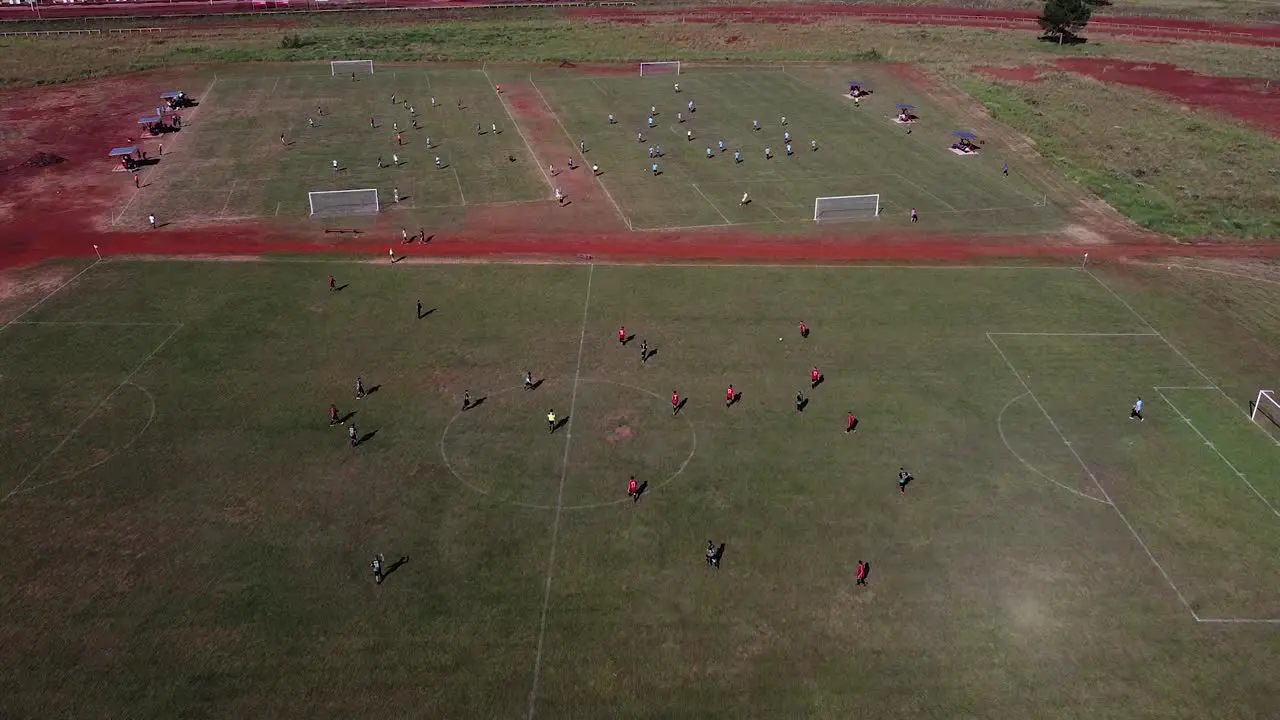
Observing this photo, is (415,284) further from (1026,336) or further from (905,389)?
(1026,336)

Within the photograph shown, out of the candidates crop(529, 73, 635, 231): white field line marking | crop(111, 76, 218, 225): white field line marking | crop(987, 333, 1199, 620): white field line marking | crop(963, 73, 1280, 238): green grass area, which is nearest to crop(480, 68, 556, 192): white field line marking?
Result: crop(529, 73, 635, 231): white field line marking

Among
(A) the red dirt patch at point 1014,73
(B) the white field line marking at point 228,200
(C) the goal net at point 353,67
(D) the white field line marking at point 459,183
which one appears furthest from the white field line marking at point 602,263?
(C) the goal net at point 353,67

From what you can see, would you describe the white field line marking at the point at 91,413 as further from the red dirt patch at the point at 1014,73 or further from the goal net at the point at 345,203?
the red dirt patch at the point at 1014,73

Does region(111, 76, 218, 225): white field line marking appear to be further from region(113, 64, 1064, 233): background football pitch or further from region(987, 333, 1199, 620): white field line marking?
region(987, 333, 1199, 620): white field line marking

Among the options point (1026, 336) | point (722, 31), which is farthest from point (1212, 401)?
point (722, 31)

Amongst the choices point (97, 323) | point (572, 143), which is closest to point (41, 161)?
point (97, 323)

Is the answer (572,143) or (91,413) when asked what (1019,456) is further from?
(572,143)

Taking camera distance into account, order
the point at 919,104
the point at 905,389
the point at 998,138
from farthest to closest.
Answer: the point at 919,104, the point at 998,138, the point at 905,389
